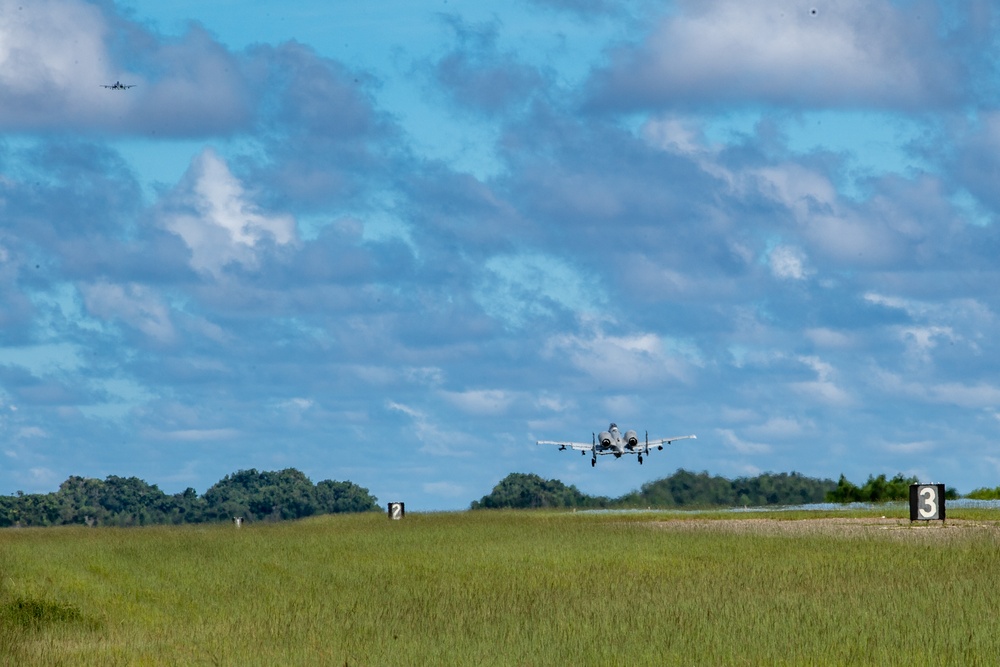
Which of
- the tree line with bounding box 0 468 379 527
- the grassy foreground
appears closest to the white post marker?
the grassy foreground

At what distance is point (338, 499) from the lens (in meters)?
135

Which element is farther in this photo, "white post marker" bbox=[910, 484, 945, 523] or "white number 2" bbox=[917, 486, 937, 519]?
"white number 2" bbox=[917, 486, 937, 519]

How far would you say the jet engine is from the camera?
78250 millimetres

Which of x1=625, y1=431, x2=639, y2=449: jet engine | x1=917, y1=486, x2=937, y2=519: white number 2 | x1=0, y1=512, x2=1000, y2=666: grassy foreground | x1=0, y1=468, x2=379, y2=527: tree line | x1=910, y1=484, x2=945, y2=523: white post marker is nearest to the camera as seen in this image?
x1=0, y1=512, x2=1000, y2=666: grassy foreground

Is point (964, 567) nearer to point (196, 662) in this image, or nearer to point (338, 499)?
point (196, 662)

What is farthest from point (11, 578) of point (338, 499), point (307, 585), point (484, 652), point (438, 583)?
point (338, 499)

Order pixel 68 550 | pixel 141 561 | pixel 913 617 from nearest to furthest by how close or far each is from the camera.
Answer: pixel 913 617 < pixel 141 561 < pixel 68 550

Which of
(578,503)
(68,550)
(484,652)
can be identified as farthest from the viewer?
(578,503)

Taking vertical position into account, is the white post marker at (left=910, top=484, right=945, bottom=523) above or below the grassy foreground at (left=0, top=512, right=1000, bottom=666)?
above

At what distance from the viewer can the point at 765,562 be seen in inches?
1316

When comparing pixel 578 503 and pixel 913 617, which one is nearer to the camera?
pixel 913 617

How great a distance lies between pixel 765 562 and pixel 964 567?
503 cm

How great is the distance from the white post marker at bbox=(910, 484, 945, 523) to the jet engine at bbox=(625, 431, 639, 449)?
29.1 m

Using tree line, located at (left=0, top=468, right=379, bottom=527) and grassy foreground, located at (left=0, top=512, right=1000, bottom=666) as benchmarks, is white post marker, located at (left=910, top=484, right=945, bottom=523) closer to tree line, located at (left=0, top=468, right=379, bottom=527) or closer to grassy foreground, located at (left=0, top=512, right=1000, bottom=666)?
grassy foreground, located at (left=0, top=512, right=1000, bottom=666)
